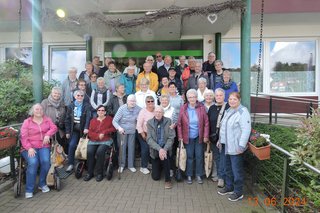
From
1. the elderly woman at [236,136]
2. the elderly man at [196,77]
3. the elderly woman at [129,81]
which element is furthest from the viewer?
the elderly woman at [129,81]

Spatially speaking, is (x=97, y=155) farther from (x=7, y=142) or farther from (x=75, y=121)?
(x=7, y=142)

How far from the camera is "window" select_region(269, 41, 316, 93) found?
11.7 metres

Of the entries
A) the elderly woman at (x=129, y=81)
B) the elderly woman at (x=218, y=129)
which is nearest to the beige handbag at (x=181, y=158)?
the elderly woman at (x=218, y=129)

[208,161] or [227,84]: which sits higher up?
[227,84]

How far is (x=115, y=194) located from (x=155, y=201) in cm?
72

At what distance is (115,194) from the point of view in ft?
16.7

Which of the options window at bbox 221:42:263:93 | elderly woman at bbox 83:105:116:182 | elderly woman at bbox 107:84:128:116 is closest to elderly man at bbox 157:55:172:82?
elderly woman at bbox 107:84:128:116

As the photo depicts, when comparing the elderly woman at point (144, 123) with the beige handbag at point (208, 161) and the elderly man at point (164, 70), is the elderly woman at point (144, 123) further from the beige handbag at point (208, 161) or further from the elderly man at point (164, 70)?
the elderly man at point (164, 70)

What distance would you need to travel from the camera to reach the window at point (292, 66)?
1172 cm

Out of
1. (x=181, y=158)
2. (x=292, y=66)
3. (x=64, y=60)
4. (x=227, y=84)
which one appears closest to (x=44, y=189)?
(x=181, y=158)

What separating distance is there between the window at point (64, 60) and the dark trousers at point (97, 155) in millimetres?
6981

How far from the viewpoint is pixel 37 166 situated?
16.8 ft

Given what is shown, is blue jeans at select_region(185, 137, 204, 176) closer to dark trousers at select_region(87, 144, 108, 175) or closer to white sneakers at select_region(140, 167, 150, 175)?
white sneakers at select_region(140, 167, 150, 175)

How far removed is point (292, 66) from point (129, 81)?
744 cm
